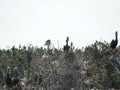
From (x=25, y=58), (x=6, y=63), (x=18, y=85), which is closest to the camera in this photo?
(x=18, y=85)

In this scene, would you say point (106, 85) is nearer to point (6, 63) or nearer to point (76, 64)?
point (76, 64)

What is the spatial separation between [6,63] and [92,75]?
14220 millimetres

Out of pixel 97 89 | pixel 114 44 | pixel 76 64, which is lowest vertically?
pixel 97 89

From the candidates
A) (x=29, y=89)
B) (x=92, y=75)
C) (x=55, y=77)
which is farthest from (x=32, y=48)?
(x=29, y=89)

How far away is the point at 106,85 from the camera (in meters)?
33.9

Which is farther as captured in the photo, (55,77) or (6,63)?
(6,63)

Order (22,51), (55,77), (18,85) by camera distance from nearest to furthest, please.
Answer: (18,85)
(55,77)
(22,51)

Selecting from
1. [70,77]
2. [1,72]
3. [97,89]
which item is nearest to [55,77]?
[70,77]

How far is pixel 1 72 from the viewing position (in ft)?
129

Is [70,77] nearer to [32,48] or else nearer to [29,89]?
[29,89]

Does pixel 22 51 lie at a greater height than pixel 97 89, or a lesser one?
greater

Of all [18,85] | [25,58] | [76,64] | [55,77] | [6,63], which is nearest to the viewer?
[18,85]

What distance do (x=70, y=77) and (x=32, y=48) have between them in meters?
22.1

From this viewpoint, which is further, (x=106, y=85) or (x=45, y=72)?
(x=106, y=85)
